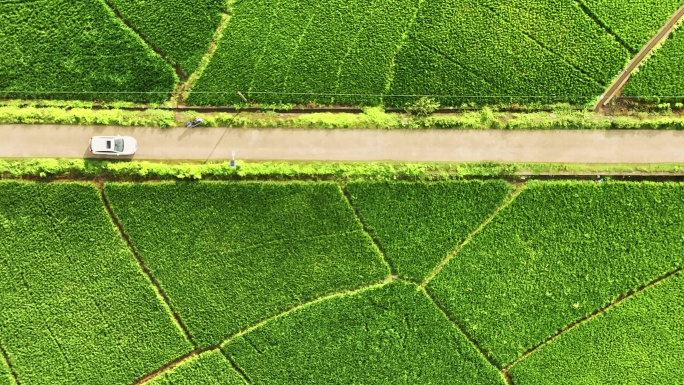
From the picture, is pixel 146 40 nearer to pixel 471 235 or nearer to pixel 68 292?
pixel 68 292

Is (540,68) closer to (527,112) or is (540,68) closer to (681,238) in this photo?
(527,112)

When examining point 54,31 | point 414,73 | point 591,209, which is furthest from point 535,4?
point 54,31

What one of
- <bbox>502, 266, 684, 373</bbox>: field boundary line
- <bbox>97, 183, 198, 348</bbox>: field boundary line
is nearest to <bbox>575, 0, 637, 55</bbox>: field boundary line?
<bbox>502, 266, 684, 373</bbox>: field boundary line

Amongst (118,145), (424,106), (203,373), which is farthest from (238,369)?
(424,106)

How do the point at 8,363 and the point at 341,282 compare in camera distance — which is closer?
the point at 8,363

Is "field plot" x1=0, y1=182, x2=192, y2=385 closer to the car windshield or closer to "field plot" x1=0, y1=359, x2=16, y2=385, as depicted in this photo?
"field plot" x1=0, y1=359, x2=16, y2=385

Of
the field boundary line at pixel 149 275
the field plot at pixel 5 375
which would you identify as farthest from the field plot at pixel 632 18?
the field plot at pixel 5 375
